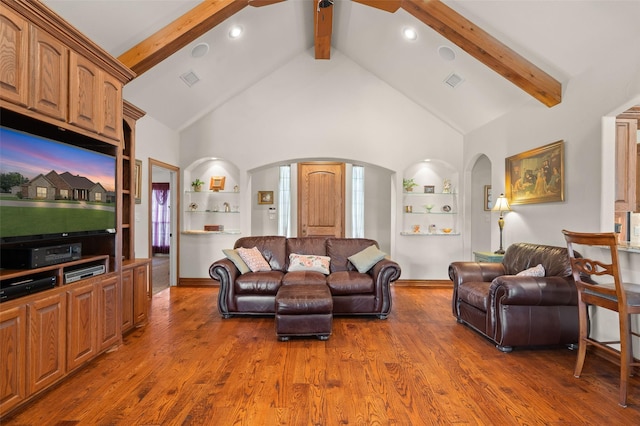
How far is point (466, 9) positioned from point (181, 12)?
290 cm

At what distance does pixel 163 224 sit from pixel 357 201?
6519 mm

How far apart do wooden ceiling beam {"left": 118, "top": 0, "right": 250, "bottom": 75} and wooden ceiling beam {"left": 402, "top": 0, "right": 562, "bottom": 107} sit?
2.02 m

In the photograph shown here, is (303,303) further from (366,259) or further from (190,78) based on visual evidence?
(190,78)

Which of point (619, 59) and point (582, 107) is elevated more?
point (619, 59)

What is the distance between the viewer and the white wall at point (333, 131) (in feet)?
19.4

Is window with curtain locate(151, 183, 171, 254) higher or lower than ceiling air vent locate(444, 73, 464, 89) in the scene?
lower

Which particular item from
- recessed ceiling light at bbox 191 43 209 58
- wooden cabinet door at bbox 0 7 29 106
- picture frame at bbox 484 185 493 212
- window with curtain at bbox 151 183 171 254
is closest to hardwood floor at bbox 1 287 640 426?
wooden cabinet door at bbox 0 7 29 106

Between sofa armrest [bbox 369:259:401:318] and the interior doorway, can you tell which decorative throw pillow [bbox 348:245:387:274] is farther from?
the interior doorway

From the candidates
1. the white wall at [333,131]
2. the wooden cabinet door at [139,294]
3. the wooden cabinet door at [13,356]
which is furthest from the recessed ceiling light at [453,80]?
the wooden cabinet door at [13,356]

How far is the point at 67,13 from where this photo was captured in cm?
283

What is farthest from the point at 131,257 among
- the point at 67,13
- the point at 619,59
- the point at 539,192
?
the point at 619,59

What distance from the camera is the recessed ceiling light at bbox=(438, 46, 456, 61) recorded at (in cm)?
424

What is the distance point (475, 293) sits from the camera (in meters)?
3.51

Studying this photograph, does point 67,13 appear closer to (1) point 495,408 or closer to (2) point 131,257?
(2) point 131,257
